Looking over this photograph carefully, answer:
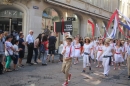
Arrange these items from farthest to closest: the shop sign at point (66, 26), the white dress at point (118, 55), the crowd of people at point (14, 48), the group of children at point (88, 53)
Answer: the shop sign at point (66, 26), the white dress at point (118, 55), the crowd of people at point (14, 48), the group of children at point (88, 53)

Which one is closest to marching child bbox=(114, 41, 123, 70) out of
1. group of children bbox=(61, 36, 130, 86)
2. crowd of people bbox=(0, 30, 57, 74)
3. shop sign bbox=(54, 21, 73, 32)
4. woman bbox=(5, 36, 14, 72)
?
group of children bbox=(61, 36, 130, 86)

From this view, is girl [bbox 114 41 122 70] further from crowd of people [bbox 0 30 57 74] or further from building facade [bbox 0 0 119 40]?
building facade [bbox 0 0 119 40]

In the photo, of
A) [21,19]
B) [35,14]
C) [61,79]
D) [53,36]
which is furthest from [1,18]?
[61,79]

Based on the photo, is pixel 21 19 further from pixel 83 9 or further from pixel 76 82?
pixel 76 82

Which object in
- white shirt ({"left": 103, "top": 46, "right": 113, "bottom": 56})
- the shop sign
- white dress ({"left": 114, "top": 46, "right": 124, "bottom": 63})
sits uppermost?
the shop sign

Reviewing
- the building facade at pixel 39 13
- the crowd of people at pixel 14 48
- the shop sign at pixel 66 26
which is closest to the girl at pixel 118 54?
the shop sign at pixel 66 26

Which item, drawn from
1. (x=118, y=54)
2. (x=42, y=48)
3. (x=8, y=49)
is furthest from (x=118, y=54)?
(x=8, y=49)

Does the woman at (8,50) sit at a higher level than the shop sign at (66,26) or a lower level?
lower

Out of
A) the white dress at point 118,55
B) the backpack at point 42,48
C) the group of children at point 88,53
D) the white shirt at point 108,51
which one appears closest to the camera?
the group of children at point 88,53

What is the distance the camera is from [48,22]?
71.7ft

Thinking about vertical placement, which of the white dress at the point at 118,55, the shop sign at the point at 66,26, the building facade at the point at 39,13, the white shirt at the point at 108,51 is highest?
the building facade at the point at 39,13

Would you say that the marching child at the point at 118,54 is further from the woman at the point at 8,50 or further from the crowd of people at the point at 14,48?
the woman at the point at 8,50

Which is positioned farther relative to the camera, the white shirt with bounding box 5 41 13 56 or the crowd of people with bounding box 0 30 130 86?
the white shirt with bounding box 5 41 13 56

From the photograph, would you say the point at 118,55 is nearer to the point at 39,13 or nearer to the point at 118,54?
the point at 118,54
